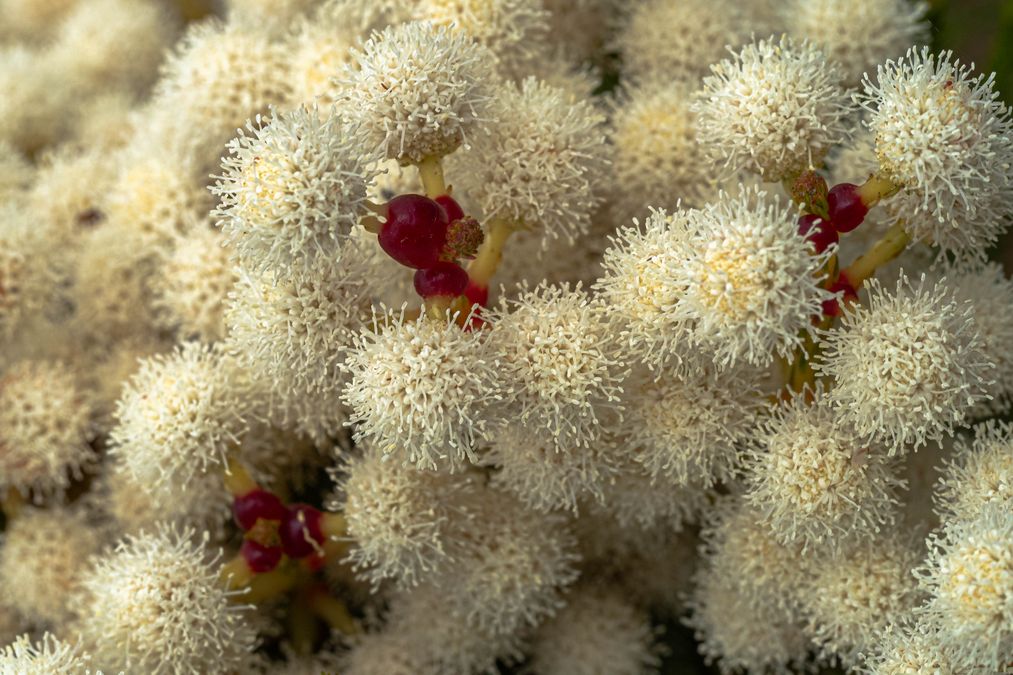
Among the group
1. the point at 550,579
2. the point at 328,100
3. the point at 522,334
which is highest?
the point at 328,100

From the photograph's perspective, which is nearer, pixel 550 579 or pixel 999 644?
pixel 999 644

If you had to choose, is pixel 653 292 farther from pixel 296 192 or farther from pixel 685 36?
pixel 685 36

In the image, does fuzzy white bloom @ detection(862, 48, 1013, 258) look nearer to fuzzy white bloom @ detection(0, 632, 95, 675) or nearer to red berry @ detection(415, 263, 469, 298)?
red berry @ detection(415, 263, 469, 298)

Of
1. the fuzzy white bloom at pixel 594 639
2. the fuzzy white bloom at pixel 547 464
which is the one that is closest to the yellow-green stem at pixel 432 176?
the fuzzy white bloom at pixel 547 464

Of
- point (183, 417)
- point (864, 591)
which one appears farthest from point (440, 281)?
point (864, 591)

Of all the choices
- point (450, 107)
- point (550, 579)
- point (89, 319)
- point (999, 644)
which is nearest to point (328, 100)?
point (450, 107)

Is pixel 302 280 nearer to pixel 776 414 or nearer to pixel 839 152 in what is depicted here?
pixel 776 414
